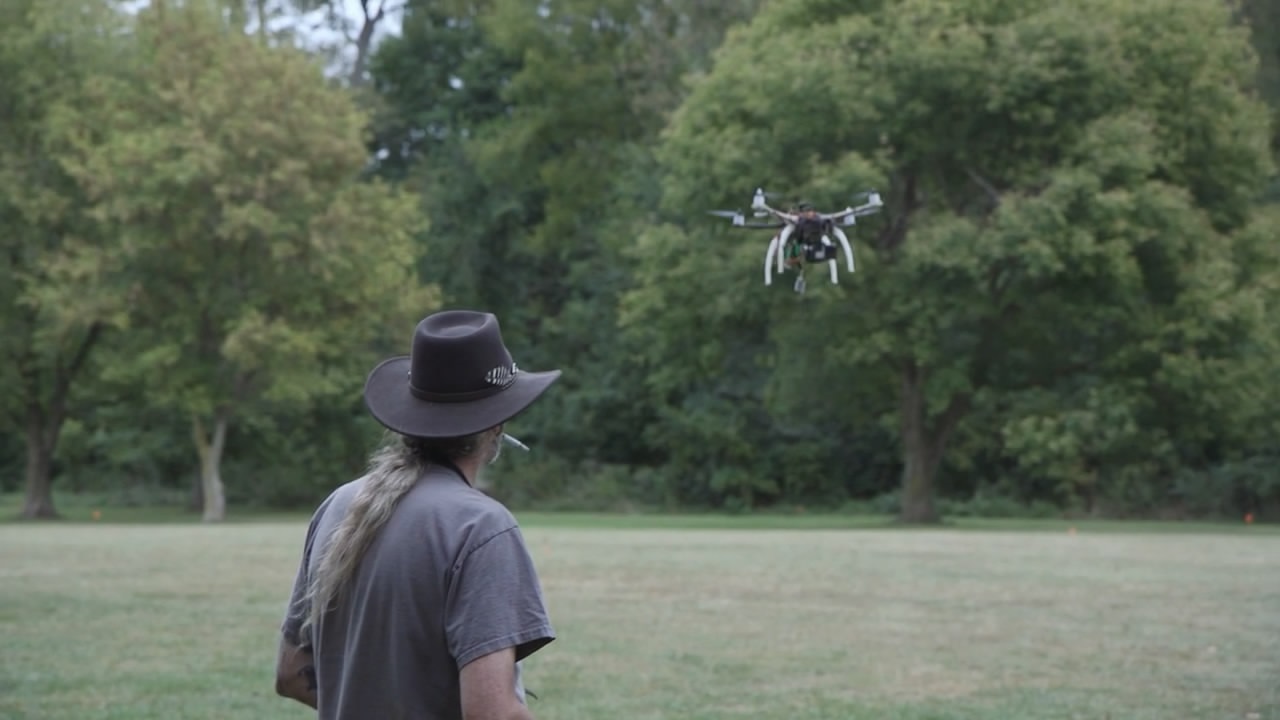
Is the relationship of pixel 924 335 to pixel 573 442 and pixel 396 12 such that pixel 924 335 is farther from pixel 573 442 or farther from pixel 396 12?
pixel 396 12

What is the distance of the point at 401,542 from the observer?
3736 millimetres

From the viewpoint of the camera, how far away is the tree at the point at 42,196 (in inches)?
1769

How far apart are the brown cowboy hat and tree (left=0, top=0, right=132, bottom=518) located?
1655 inches

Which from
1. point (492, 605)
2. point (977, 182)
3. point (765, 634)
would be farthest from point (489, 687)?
point (977, 182)

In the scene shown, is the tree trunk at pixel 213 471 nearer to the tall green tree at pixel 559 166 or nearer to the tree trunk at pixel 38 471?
the tree trunk at pixel 38 471

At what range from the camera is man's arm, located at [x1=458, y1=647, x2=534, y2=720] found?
3627mm

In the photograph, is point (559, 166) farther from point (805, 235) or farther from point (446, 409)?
point (446, 409)

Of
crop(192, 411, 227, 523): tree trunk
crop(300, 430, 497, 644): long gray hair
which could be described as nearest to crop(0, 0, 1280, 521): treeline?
crop(192, 411, 227, 523): tree trunk

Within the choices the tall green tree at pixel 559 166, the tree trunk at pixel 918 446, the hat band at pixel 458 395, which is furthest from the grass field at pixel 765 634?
the tall green tree at pixel 559 166

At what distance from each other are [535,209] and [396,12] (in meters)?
9.90

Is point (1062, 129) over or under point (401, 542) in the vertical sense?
over

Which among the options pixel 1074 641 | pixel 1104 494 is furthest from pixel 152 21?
pixel 1074 641

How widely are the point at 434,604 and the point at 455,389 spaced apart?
1.71 feet

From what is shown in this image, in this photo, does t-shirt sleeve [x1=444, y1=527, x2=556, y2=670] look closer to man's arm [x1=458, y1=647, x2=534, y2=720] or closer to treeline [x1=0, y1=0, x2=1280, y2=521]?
man's arm [x1=458, y1=647, x2=534, y2=720]
